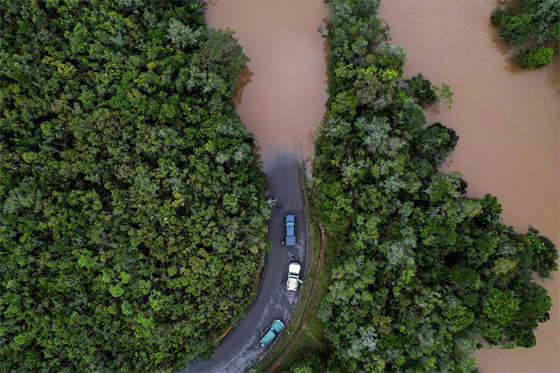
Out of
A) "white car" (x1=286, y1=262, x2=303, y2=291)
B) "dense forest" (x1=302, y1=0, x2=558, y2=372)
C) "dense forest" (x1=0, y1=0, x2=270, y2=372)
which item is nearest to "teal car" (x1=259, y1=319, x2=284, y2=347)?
"dense forest" (x1=0, y1=0, x2=270, y2=372)

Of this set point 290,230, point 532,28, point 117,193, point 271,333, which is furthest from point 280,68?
point 271,333

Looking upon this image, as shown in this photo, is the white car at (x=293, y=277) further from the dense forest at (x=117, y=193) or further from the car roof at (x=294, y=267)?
the dense forest at (x=117, y=193)

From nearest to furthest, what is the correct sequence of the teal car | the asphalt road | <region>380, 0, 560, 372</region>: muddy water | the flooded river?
the teal car
the asphalt road
<region>380, 0, 560, 372</region>: muddy water
the flooded river

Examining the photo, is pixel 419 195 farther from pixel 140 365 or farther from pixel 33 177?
pixel 33 177

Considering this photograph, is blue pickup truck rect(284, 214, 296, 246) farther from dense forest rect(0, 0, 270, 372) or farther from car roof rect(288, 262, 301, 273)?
dense forest rect(0, 0, 270, 372)

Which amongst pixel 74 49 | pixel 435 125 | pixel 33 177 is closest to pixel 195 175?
pixel 33 177

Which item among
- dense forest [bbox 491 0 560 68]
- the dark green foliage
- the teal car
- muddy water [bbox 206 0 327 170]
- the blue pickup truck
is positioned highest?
dense forest [bbox 491 0 560 68]
